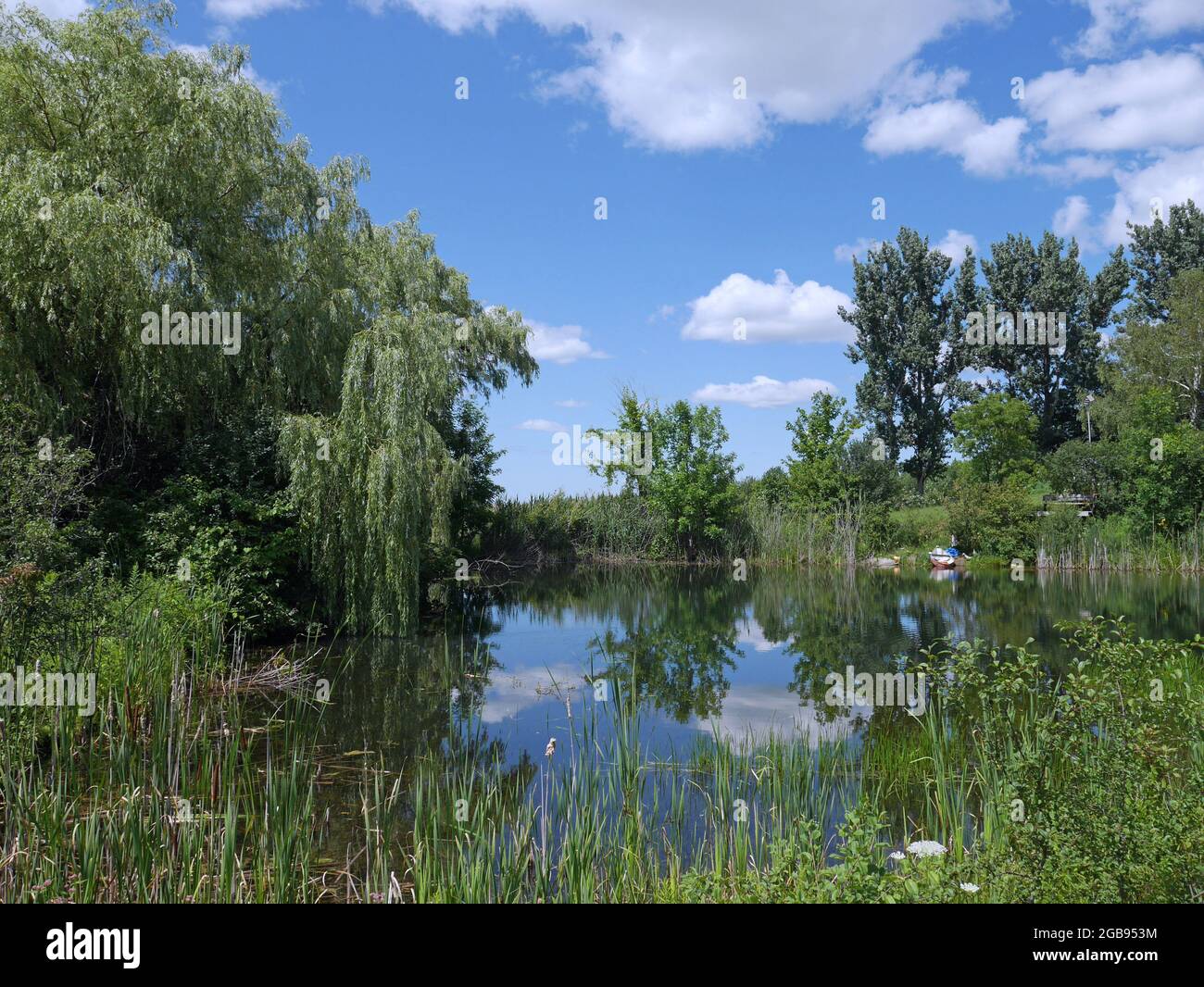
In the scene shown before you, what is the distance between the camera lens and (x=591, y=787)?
5949mm

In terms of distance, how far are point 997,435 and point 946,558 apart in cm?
846

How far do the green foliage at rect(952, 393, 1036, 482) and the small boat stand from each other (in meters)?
6.06

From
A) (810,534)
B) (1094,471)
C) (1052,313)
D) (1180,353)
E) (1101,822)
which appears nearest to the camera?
(1101,822)

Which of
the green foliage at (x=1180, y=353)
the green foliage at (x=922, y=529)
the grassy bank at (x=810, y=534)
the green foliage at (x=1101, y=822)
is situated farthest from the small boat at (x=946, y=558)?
the green foliage at (x=1101, y=822)

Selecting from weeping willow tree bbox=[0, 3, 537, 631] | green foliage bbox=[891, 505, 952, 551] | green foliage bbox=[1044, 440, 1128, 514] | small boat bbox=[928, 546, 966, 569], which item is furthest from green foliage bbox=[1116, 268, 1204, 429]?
weeping willow tree bbox=[0, 3, 537, 631]

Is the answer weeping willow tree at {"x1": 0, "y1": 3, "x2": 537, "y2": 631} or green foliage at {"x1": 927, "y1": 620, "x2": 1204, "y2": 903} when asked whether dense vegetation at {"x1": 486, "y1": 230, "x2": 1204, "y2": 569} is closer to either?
weeping willow tree at {"x1": 0, "y1": 3, "x2": 537, "y2": 631}

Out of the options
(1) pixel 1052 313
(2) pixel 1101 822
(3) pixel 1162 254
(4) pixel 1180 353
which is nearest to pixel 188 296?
(2) pixel 1101 822

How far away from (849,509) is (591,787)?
27870mm

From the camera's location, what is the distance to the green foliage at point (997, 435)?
33.1 metres

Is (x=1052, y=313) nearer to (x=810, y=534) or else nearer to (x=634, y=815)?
(x=810, y=534)

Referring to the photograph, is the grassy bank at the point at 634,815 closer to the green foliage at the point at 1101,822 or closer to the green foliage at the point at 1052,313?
the green foliage at the point at 1101,822

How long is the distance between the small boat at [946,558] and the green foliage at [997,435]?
606 cm

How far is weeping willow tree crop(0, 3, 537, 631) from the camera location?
1083 cm

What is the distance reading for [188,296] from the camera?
11562mm
